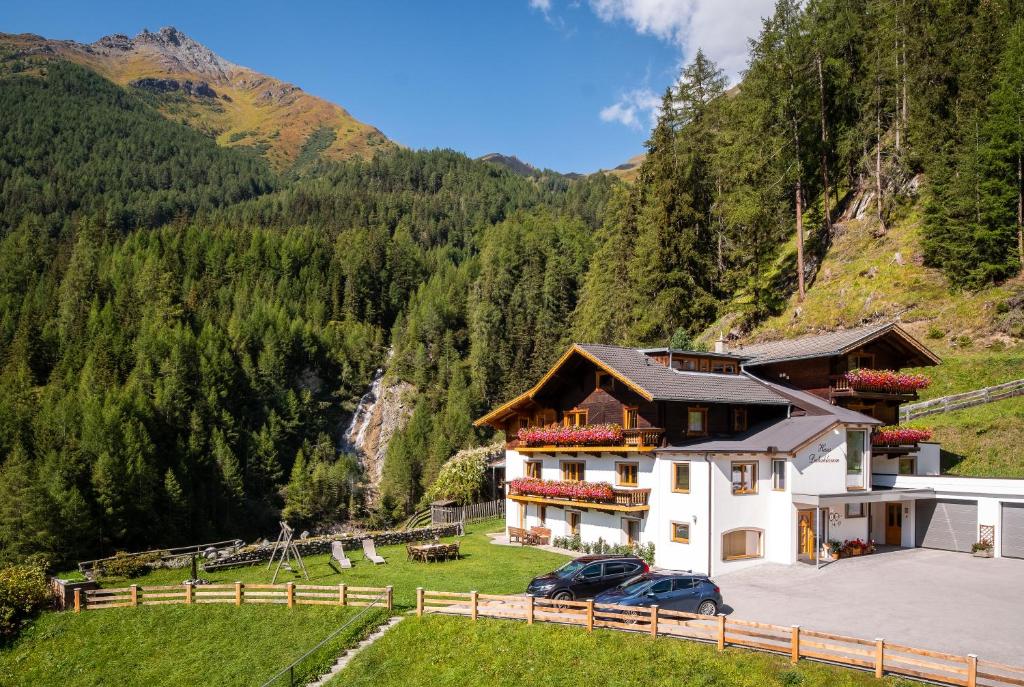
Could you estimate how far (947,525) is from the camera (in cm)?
2994

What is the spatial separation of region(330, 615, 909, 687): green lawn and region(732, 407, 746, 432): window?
51.0ft

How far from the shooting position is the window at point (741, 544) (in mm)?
27672

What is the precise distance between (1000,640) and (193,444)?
2973 inches

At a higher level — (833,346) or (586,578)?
(833,346)

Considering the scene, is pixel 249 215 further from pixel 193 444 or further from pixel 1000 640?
pixel 1000 640

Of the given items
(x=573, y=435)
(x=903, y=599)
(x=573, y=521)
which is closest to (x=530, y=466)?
(x=573, y=521)

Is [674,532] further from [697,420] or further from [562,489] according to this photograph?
[562,489]

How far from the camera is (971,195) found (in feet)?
143

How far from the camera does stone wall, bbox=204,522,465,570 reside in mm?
32000

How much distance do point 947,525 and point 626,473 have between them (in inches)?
539

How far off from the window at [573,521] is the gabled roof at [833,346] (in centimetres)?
1163

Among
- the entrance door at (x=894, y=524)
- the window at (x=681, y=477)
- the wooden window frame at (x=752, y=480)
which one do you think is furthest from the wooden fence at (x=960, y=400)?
the window at (x=681, y=477)

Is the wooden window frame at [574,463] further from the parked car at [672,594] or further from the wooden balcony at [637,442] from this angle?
the parked car at [672,594]

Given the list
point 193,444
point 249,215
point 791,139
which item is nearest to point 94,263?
point 249,215
